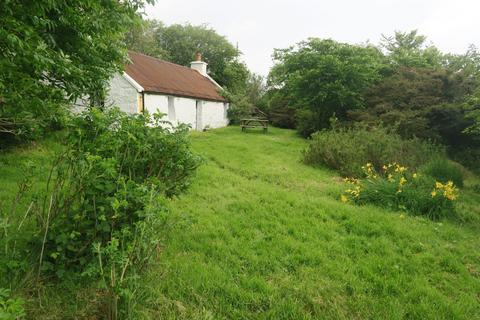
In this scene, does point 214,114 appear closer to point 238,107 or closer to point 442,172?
point 238,107

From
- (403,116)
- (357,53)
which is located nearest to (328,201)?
(403,116)

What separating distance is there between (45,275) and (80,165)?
3.94 ft

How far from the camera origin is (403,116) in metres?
14.6

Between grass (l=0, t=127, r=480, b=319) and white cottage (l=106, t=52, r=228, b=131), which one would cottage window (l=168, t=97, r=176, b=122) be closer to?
white cottage (l=106, t=52, r=228, b=131)

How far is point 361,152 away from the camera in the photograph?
1032cm

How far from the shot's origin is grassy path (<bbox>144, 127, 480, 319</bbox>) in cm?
356

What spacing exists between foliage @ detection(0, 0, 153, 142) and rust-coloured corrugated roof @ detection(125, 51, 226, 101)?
9.42 m

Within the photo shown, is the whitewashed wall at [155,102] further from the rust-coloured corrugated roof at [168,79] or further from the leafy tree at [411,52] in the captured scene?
the leafy tree at [411,52]

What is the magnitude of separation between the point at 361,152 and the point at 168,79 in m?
13.0

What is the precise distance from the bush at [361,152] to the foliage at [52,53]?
7005 mm

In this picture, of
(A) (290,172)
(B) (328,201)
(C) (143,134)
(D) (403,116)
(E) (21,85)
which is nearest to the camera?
(C) (143,134)

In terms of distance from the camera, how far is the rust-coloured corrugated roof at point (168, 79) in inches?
666

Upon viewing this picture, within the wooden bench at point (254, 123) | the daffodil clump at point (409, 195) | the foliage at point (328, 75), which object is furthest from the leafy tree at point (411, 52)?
the daffodil clump at point (409, 195)

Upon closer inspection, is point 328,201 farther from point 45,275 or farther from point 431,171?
point 45,275
